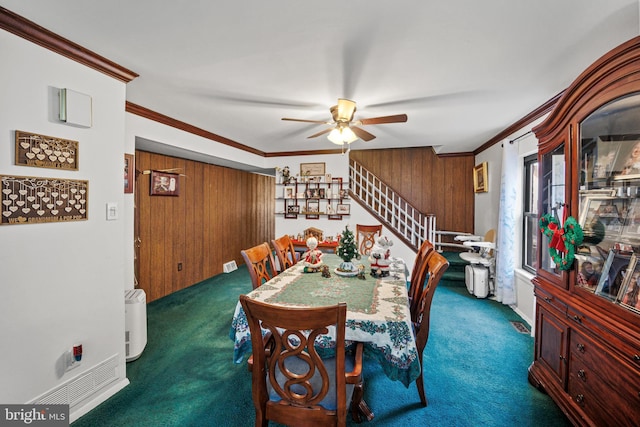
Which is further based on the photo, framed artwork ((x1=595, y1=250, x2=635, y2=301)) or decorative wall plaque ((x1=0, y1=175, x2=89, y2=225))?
decorative wall plaque ((x1=0, y1=175, x2=89, y2=225))

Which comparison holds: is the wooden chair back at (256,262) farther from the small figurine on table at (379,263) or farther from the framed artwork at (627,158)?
the framed artwork at (627,158)

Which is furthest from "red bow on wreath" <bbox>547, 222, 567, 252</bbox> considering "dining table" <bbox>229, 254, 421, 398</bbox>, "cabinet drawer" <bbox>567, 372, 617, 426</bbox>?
"dining table" <bbox>229, 254, 421, 398</bbox>

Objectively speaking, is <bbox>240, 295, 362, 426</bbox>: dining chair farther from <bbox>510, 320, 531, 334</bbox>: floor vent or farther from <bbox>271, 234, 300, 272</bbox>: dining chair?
<bbox>510, 320, 531, 334</bbox>: floor vent

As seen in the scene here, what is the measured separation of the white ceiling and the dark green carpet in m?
2.40

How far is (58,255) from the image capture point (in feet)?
5.40

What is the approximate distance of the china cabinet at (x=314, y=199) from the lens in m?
4.93

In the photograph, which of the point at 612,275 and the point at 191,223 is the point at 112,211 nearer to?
the point at 191,223

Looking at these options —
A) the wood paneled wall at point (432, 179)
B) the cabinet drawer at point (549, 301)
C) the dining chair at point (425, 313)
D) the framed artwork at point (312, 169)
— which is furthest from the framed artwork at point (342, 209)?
the cabinet drawer at point (549, 301)

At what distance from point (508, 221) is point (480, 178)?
4.91 ft

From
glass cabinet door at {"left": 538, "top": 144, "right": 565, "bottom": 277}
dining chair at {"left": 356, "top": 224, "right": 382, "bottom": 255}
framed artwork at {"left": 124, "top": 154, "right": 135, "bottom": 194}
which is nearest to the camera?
glass cabinet door at {"left": 538, "top": 144, "right": 565, "bottom": 277}

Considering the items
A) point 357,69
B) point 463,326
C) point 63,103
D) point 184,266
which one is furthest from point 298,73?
point 184,266

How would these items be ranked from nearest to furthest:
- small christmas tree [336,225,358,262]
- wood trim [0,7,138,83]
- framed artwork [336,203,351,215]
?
1. wood trim [0,7,138,83]
2. small christmas tree [336,225,358,262]
3. framed artwork [336,203,351,215]

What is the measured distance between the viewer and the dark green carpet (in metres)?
1.67

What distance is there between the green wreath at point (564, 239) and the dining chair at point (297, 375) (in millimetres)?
1475
